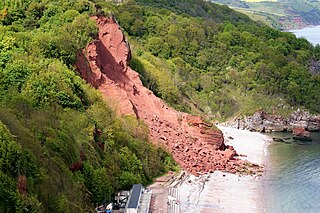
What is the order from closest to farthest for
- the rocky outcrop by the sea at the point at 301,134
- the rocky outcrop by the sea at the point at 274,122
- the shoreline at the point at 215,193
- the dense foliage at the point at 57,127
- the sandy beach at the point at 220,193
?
the dense foliage at the point at 57,127, the shoreline at the point at 215,193, the sandy beach at the point at 220,193, the rocky outcrop by the sea at the point at 301,134, the rocky outcrop by the sea at the point at 274,122

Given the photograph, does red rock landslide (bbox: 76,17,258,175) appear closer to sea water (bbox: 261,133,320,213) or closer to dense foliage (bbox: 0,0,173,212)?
dense foliage (bbox: 0,0,173,212)

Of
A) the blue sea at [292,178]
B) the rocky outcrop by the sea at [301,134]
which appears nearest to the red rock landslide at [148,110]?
the blue sea at [292,178]

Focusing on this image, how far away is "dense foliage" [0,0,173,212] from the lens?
26.9 meters

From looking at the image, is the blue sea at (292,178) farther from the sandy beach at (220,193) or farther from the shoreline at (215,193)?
the shoreline at (215,193)

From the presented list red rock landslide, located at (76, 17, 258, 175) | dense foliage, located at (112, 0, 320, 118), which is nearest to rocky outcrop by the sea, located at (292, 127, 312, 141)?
dense foliage, located at (112, 0, 320, 118)

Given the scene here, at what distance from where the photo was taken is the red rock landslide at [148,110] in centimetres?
5475

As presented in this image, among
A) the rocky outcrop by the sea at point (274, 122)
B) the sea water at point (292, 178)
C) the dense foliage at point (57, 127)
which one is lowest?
the rocky outcrop by the sea at point (274, 122)

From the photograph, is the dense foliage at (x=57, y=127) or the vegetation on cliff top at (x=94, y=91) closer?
the dense foliage at (x=57, y=127)

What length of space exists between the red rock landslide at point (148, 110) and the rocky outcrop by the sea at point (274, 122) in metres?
22.5

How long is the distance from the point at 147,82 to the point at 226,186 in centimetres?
2453

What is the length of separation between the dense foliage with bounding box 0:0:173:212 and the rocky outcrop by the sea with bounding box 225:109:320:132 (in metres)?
35.3

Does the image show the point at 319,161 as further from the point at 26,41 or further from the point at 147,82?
the point at 26,41

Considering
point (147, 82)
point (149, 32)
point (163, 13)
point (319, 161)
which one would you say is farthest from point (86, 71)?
point (163, 13)

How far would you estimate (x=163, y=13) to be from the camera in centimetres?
11681
